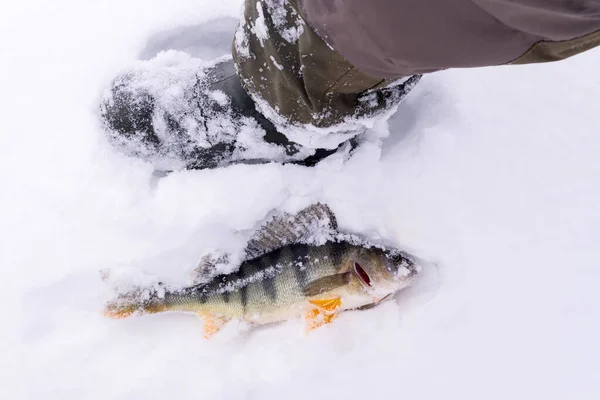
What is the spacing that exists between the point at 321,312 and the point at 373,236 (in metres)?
0.26

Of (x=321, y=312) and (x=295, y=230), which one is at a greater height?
(x=295, y=230)

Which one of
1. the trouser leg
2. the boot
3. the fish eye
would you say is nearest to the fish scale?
the fish eye

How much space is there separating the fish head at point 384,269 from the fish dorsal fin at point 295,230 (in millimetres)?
114

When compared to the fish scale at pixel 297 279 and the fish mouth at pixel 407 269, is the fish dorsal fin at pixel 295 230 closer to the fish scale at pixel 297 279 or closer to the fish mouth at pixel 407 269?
the fish scale at pixel 297 279

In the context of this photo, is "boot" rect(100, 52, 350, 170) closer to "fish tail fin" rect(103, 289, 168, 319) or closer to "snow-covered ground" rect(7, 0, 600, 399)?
"snow-covered ground" rect(7, 0, 600, 399)

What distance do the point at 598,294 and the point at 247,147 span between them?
0.99 metres

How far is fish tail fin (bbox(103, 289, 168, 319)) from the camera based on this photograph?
1266 mm

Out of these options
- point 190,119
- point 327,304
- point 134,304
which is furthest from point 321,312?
point 190,119

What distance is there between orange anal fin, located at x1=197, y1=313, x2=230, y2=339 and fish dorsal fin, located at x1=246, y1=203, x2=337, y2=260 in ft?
0.63

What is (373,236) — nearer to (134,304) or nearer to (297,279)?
(297,279)

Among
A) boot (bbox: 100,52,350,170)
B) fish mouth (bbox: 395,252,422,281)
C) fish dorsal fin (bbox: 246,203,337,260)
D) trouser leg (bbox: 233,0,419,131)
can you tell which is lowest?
fish mouth (bbox: 395,252,422,281)

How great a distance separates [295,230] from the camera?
4.32 ft

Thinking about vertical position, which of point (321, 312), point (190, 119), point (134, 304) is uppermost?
point (190, 119)

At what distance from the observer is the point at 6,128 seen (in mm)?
1446
